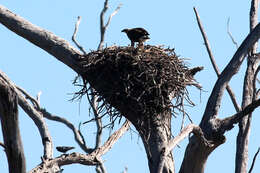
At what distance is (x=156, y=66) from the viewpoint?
8516mm

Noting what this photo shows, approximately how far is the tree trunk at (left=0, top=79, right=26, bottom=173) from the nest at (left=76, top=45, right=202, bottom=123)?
312cm

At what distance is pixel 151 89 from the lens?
8.10 meters

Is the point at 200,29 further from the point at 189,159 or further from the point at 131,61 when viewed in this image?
the point at 189,159

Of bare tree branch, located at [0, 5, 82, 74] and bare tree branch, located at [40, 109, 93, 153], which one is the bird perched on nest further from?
bare tree branch, located at [40, 109, 93, 153]

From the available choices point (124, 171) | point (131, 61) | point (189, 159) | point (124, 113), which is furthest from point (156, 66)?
point (124, 171)

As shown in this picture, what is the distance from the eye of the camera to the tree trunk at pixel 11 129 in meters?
4.59

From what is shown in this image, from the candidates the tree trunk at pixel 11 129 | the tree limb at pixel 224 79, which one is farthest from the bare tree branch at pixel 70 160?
the tree trunk at pixel 11 129

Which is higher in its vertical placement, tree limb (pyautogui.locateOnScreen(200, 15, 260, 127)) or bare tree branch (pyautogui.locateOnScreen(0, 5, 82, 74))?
bare tree branch (pyautogui.locateOnScreen(0, 5, 82, 74))

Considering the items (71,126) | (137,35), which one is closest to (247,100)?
(137,35)

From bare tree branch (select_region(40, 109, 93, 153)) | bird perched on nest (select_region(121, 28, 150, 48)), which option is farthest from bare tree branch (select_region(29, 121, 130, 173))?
bare tree branch (select_region(40, 109, 93, 153))

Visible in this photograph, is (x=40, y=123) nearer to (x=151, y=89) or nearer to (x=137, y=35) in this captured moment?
(x=151, y=89)

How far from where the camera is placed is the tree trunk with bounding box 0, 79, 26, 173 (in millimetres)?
4590

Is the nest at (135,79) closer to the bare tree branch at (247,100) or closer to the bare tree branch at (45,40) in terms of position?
the bare tree branch at (45,40)

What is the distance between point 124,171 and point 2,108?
5985 millimetres
